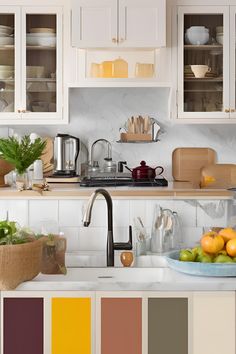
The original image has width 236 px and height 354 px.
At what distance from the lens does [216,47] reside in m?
5.27

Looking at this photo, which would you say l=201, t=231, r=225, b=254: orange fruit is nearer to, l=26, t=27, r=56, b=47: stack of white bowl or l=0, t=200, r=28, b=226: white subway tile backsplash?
l=0, t=200, r=28, b=226: white subway tile backsplash

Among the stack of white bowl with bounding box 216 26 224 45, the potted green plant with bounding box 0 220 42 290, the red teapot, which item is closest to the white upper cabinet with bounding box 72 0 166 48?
the stack of white bowl with bounding box 216 26 224 45

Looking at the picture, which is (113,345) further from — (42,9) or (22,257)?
(42,9)

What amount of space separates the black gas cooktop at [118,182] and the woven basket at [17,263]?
270 centimetres

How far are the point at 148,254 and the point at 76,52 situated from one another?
2610mm

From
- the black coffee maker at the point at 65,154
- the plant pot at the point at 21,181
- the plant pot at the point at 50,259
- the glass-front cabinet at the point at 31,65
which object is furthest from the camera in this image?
the black coffee maker at the point at 65,154

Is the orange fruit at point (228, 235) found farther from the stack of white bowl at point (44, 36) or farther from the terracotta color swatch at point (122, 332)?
the stack of white bowl at point (44, 36)

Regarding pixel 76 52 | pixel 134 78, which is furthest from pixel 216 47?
pixel 76 52

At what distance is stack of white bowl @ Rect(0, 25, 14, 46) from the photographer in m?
5.25

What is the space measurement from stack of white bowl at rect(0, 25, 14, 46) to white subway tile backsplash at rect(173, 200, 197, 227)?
2.66m

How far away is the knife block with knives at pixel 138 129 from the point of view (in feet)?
17.9

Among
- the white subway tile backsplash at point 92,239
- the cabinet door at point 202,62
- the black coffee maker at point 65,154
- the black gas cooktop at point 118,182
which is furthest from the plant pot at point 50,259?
the cabinet door at point 202,62

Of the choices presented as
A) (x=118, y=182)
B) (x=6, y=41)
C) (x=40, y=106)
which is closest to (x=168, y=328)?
(x=118, y=182)

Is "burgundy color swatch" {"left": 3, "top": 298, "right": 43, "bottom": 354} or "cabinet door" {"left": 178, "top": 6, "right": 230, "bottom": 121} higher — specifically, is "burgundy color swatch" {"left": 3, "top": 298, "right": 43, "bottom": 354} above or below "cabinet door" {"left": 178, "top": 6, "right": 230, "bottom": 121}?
below
